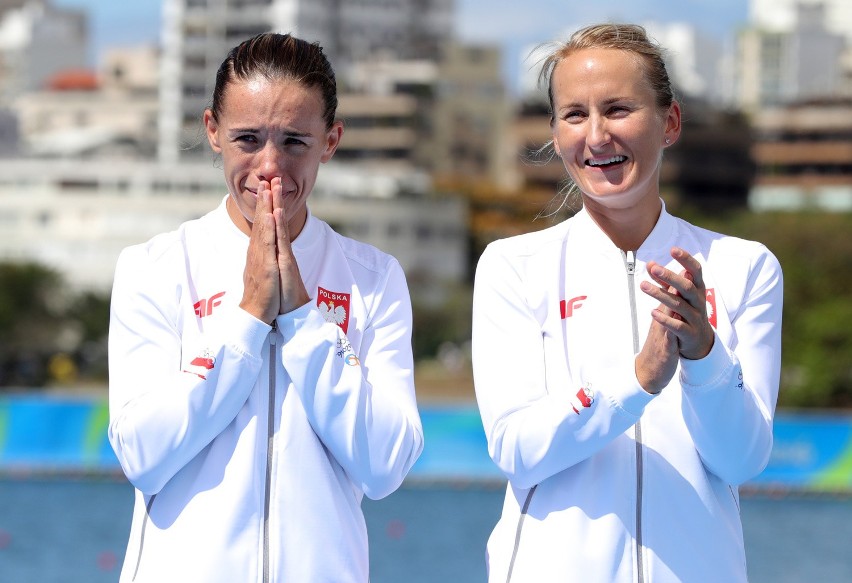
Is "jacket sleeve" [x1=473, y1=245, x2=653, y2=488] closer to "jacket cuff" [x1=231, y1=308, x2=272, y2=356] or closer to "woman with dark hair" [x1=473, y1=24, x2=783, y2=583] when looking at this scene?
"woman with dark hair" [x1=473, y1=24, x2=783, y2=583]

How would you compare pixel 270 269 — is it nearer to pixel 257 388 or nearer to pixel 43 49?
pixel 257 388

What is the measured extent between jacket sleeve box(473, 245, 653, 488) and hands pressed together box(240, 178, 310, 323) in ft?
1.36

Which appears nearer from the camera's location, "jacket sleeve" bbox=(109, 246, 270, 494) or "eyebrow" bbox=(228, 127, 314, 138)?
"jacket sleeve" bbox=(109, 246, 270, 494)

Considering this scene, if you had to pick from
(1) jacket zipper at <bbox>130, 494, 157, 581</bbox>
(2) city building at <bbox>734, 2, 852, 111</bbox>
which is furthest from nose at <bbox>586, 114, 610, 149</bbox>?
(2) city building at <bbox>734, 2, 852, 111</bbox>

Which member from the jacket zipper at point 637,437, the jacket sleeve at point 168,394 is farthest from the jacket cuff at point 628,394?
the jacket sleeve at point 168,394

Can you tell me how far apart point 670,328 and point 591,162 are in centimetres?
45

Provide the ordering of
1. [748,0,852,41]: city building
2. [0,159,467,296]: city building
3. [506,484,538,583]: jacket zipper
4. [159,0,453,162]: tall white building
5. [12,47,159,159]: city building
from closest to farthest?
[506,484,538,583]: jacket zipper, [0,159,467,296]: city building, [159,0,453,162]: tall white building, [12,47,159,159]: city building, [748,0,852,41]: city building

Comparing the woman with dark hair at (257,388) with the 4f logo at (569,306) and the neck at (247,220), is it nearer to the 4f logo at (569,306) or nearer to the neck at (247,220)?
the neck at (247,220)

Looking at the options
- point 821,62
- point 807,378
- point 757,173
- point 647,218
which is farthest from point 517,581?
point 821,62

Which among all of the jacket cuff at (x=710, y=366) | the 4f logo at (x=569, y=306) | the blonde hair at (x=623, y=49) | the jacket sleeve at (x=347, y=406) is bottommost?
the jacket sleeve at (x=347, y=406)

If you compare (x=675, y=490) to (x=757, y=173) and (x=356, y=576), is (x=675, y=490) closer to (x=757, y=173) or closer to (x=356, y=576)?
(x=356, y=576)

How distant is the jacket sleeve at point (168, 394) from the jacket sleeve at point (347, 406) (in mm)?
84

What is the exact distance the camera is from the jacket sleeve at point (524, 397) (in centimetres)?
291

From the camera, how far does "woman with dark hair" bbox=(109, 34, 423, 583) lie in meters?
A: 2.89
